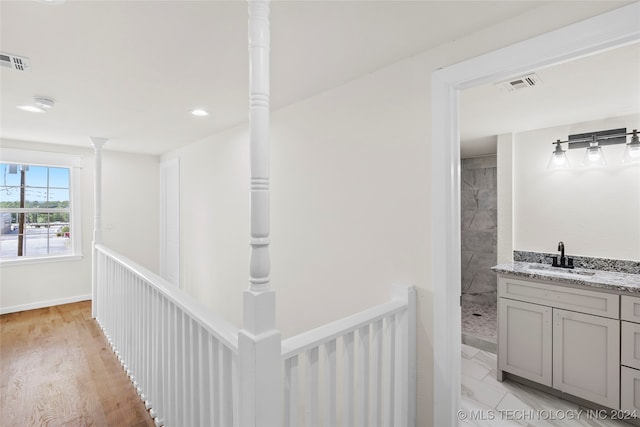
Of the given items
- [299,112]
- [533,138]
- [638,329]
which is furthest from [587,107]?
[299,112]

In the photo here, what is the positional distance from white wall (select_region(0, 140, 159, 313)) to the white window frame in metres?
0.06

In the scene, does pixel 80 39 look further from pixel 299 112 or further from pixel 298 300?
pixel 298 300

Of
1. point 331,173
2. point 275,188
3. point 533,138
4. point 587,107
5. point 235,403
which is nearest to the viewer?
point 235,403

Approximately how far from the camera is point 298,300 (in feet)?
8.01

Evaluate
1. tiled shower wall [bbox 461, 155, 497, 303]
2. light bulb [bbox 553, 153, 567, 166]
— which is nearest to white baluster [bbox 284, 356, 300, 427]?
light bulb [bbox 553, 153, 567, 166]

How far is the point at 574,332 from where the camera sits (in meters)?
2.26

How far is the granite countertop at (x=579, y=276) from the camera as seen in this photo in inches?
82.9

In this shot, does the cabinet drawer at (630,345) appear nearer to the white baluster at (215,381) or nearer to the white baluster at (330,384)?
the white baluster at (330,384)

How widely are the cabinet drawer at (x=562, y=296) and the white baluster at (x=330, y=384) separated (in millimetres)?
1986

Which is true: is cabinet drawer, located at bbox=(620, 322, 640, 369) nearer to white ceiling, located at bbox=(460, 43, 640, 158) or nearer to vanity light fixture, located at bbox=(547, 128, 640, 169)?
vanity light fixture, located at bbox=(547, 128, 640, 169)

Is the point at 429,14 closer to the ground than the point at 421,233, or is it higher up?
higher up

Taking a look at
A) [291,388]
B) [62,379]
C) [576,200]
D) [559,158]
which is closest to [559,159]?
[559,158]

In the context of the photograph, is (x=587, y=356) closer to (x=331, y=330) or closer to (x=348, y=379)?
(x=348, y=379)

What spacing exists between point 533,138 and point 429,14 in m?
2.45
